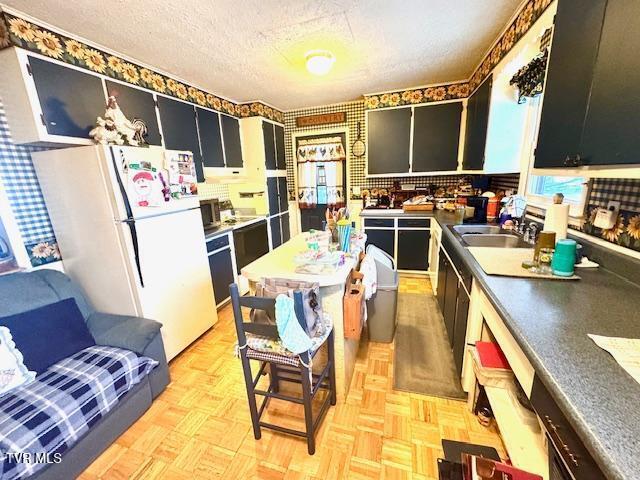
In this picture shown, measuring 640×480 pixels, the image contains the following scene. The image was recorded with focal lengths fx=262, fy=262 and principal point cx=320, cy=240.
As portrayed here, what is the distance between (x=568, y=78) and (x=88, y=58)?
308cm

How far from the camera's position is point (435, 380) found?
1.84 metres

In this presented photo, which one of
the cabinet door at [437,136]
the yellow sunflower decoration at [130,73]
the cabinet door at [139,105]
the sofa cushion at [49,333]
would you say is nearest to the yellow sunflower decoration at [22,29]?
the cabinet door at [139,105]

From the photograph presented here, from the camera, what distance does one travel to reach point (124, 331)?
1771mm

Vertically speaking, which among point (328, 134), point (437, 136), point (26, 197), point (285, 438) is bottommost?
point (285, 438)

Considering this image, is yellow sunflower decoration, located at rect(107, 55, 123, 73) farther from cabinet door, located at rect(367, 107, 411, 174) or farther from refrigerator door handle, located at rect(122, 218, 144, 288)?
cabinet door, located at rect(367, 107, 411, 174)

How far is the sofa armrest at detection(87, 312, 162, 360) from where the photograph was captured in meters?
1.71

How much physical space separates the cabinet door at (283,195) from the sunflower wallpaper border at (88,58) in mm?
1442

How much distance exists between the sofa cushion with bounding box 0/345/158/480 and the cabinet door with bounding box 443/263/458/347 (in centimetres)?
215

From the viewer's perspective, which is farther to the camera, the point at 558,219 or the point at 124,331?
the point at 124,331

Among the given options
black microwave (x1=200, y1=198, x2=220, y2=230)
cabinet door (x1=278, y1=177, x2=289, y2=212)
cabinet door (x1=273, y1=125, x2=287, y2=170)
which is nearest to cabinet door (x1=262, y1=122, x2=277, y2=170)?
cabinet door (x1=273, y1=125, x2=287, y2=170)

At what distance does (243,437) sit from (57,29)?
2.97 metres

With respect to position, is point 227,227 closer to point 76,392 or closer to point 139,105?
point 139,105

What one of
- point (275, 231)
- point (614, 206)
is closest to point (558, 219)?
point (614, 206)

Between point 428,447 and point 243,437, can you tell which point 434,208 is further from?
point 243,437
